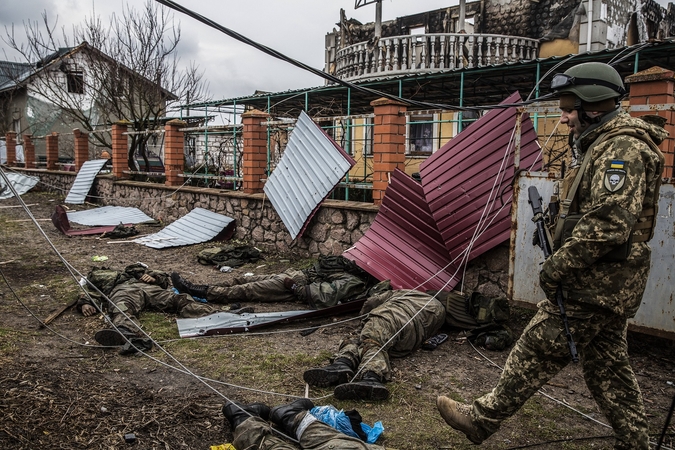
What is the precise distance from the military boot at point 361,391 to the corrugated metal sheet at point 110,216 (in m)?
9.54

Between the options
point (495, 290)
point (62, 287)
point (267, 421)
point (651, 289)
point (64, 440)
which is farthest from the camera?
point (62, 287)

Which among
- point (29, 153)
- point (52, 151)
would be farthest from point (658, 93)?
point (29, 153)

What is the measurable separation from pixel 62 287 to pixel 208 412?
4252 millimetres

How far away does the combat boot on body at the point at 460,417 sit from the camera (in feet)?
8.77

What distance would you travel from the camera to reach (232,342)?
15.7ft

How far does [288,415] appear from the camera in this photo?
2916mm

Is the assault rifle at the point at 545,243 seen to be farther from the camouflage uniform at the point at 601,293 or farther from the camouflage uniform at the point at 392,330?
the camouflage uniform at the point at 392,330

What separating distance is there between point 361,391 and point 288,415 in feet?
2.41

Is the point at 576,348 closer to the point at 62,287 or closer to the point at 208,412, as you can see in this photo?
the point at 208,412

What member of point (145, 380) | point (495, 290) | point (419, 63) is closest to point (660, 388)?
point (495, 290)

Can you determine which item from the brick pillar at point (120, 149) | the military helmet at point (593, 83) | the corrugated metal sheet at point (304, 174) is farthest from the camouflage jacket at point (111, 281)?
the brick pillar at point (120, 149)

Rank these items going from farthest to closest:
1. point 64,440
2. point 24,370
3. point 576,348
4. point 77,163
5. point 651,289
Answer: point 77,163 < point 651,289 < point 24,370 < point 64,440 < point 576,348

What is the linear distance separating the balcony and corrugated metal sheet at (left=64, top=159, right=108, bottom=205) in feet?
27.2

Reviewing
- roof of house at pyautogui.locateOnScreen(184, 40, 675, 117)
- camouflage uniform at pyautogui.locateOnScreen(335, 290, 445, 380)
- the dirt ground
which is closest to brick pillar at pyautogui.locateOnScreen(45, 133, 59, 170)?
roof of house at pyautogui.locateOnScreen(184, 40, 675, 117)
